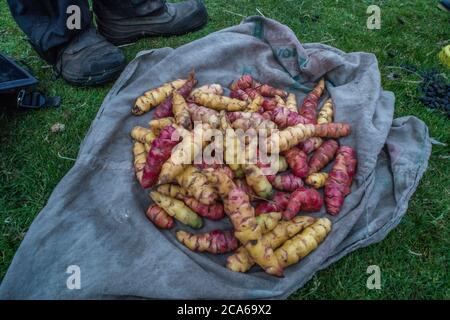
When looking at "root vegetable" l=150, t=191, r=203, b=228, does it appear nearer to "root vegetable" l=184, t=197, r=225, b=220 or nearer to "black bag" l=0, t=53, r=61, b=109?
"root vegetable" l=184, t=197, r=225, b=220

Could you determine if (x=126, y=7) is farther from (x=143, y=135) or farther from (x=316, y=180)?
(x=316, y=180)

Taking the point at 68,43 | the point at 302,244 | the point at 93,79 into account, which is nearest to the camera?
the point at 302,244

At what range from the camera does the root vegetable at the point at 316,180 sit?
112 inches

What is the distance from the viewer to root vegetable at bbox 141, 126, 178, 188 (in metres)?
2.75

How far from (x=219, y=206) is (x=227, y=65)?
1719 mm

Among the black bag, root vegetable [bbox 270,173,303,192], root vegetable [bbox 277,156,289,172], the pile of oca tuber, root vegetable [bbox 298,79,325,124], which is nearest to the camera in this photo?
the pile of oca tuber

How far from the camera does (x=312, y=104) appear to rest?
341cm

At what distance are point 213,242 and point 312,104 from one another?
1.51 m

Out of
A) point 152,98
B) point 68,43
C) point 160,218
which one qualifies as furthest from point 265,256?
point 68,43

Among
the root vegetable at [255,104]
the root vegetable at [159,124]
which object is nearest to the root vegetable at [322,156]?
the root vegetable at [255,104]

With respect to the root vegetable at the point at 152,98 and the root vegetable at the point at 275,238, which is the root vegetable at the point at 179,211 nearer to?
the root vegetable at the point at 275,238

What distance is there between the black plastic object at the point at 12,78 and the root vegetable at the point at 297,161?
7.28 ft

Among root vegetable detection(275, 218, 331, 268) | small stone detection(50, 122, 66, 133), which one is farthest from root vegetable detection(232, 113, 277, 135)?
small stone detection(50, 122, 66, 133)

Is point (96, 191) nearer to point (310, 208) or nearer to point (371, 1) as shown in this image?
point (310, 208)
